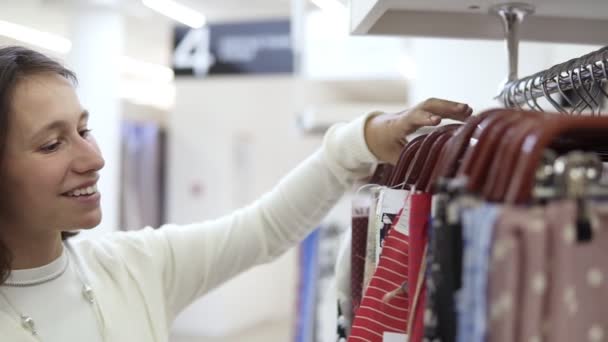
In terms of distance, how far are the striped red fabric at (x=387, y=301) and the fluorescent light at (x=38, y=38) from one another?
4.52m

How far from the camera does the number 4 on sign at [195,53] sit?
513 cm

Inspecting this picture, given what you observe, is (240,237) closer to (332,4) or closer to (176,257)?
(176,257)

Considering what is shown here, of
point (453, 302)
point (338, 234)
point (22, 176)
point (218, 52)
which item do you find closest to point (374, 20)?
point (453, 302)

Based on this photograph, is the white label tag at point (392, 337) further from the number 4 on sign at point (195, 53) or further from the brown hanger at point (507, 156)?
the number 4 on sign at point (195, 53)

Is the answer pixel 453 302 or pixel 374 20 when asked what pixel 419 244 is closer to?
pixel 453 302

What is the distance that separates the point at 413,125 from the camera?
1060 millimetres

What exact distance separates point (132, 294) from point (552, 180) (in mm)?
996

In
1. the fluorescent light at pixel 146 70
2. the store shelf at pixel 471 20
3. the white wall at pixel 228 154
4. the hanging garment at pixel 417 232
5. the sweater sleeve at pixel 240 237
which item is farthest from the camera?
the fluorescent light at pixel 146 70

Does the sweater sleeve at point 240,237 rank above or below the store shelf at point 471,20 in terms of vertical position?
below

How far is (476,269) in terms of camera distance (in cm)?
58

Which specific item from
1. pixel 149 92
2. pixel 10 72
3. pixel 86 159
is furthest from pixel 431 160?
pixel 149 92

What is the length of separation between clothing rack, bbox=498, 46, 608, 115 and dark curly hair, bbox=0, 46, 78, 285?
0.85 metres

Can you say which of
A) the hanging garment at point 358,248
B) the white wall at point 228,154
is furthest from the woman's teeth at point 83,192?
the white wall at point 228,154

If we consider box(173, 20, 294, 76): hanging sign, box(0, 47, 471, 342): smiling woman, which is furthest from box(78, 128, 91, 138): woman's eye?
box(173, 20, 294, 76): hanging sign
